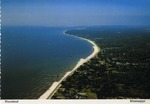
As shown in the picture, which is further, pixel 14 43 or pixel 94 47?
pixel 94 47

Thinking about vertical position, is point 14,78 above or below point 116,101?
above

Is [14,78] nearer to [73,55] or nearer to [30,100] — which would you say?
[30,100]

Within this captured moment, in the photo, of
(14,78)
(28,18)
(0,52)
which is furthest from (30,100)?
(28,18)

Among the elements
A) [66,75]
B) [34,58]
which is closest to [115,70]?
[66,75]
